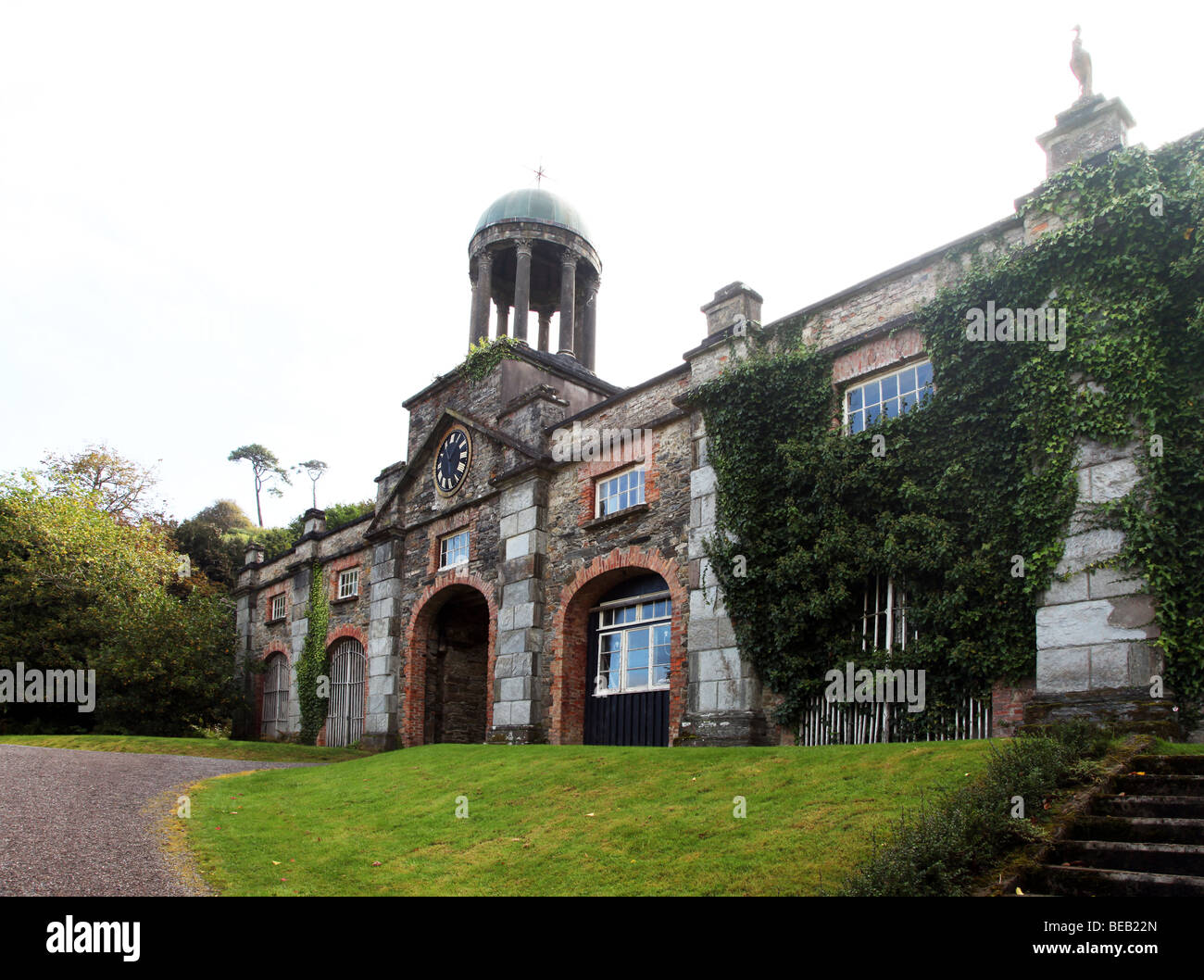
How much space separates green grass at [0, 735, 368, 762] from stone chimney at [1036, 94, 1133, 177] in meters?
18.4

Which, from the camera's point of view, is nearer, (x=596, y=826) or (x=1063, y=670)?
(x=596, y=826)

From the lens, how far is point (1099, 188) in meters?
11.8

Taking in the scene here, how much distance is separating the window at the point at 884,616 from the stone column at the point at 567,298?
1294 centimetres

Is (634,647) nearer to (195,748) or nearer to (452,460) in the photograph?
(452,460)

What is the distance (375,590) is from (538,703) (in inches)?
312

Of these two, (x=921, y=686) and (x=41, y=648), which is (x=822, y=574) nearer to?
(x=921, y=686)

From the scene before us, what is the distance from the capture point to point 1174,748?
8.77 meters

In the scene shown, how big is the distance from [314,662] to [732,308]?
17294mm

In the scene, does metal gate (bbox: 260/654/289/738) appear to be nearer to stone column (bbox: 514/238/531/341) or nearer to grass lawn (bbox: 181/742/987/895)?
stone column (bbox: 514/238/531/341)

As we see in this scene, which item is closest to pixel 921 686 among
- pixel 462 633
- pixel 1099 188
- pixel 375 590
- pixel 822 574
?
pixel 822 574

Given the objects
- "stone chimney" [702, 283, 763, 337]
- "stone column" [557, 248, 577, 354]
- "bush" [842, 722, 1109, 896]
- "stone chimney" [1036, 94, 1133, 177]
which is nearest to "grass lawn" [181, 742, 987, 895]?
"bush" [842, 722, 1109, 896]

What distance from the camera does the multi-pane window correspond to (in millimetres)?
17031

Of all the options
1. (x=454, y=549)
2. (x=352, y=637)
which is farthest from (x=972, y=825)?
(x=352, y=637)
